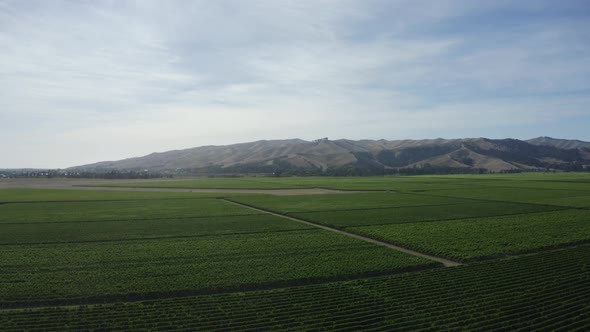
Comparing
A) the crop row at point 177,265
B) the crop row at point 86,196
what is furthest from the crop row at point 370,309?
the crop row at point 86,196

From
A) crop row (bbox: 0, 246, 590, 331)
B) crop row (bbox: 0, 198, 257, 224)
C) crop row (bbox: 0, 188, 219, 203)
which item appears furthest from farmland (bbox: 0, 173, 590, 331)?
crop row (bbox: 0, 188, 219, 203)

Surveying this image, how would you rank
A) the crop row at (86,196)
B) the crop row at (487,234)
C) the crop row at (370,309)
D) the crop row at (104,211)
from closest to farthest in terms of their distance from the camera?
1. the crop row at (370,309)
2. the crop row at (487,234)
3. the crop row at (104,211)
4. the crop row at (86,196)

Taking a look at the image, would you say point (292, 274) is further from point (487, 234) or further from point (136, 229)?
point (136, 229)

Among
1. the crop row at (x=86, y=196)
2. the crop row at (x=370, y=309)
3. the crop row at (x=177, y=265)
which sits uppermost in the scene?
the crop row at (x=86, y=196)

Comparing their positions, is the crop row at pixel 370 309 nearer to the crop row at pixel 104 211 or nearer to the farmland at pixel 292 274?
the farmland at pixel 292 274

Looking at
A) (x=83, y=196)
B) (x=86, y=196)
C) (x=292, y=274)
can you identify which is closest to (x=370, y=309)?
(x=292, y=274)

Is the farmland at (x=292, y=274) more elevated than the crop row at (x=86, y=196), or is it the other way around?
the crop row at (x=86, y=196)
